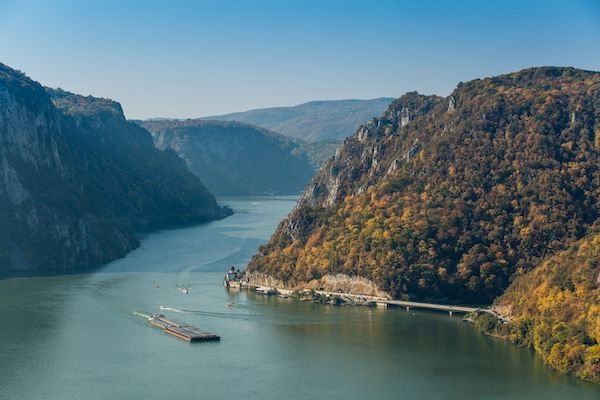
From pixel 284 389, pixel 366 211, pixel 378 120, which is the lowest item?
pixel 284 389

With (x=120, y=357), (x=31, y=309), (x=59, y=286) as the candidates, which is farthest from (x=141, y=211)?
(x=120, y=357)

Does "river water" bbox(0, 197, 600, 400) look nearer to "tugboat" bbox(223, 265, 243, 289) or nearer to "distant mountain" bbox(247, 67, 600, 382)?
"tugboat" bbox(223, 265, 243, 289)

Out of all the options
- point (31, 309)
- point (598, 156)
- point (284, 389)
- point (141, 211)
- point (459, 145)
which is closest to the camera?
point (284, 389)

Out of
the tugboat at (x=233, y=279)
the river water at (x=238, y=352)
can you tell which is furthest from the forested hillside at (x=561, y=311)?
the tugboat at (x=233, y=279)

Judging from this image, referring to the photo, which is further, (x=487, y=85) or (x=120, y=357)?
(x=487, y=85)

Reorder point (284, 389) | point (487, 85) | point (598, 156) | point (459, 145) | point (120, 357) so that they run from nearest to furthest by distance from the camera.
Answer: point (284, 389) < point (120, 357) < point (598, 156) < point (459, 145) < point (487, 85)

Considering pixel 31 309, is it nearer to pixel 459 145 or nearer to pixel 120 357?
pixel 120 357

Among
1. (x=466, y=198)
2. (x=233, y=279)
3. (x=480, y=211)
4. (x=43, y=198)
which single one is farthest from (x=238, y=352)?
(x=43, y=198)

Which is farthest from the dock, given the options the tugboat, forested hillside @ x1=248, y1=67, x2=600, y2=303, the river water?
forested hillside @ x1=248, y1=67, x2=600, y2=303
